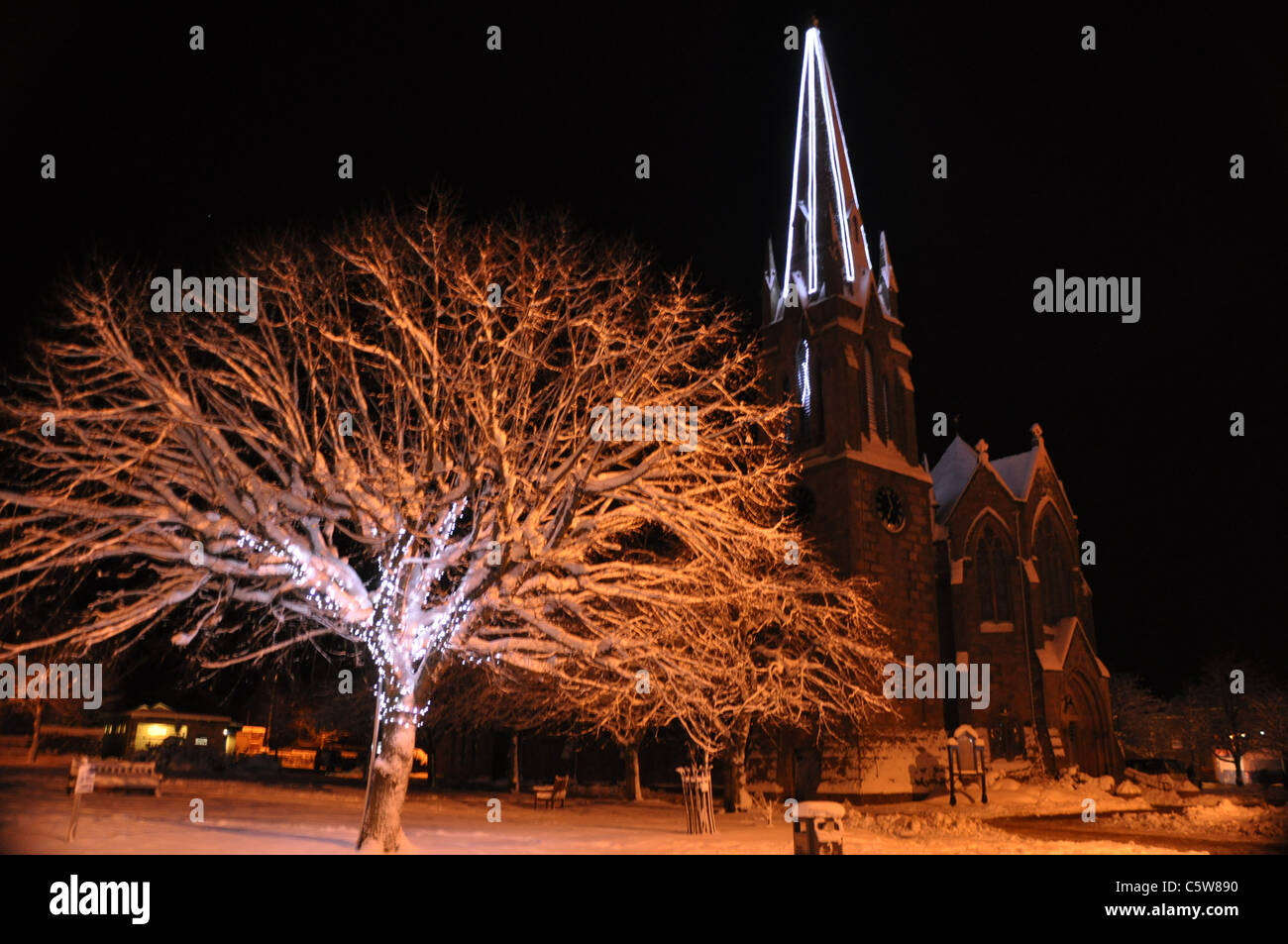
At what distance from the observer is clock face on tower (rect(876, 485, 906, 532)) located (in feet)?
133

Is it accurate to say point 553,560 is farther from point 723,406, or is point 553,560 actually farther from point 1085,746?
point 1085,746

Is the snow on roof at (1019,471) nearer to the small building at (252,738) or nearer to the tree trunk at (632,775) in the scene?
the tree trunk at (632,775)

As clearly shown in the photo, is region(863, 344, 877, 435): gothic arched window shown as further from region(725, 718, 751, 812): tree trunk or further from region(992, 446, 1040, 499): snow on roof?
region(725, 718, 751, 812): tree trunk

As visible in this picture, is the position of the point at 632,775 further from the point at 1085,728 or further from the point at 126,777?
the point at 1085,728

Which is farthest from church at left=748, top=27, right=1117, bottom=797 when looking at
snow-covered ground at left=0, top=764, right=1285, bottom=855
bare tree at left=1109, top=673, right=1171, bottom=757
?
bare tree at left=1109, top=673, right=1171, bottom=757

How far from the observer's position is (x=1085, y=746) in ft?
150

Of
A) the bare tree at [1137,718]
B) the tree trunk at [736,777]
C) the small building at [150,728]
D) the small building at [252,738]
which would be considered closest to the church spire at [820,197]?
the tree trunk at [736,777]

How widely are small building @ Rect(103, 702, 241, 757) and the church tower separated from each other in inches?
1658

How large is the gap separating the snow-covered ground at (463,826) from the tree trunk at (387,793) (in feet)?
1.47

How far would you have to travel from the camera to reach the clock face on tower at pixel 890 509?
133 feet

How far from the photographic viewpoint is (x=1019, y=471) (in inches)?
1980

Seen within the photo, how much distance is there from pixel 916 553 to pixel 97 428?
110 ft

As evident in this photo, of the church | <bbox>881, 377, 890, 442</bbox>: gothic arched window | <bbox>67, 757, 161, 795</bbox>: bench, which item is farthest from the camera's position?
<bbox>881, 377, 890, 442</bbox>: gothic arched window

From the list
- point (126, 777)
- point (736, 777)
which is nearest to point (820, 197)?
point (736, 777)
